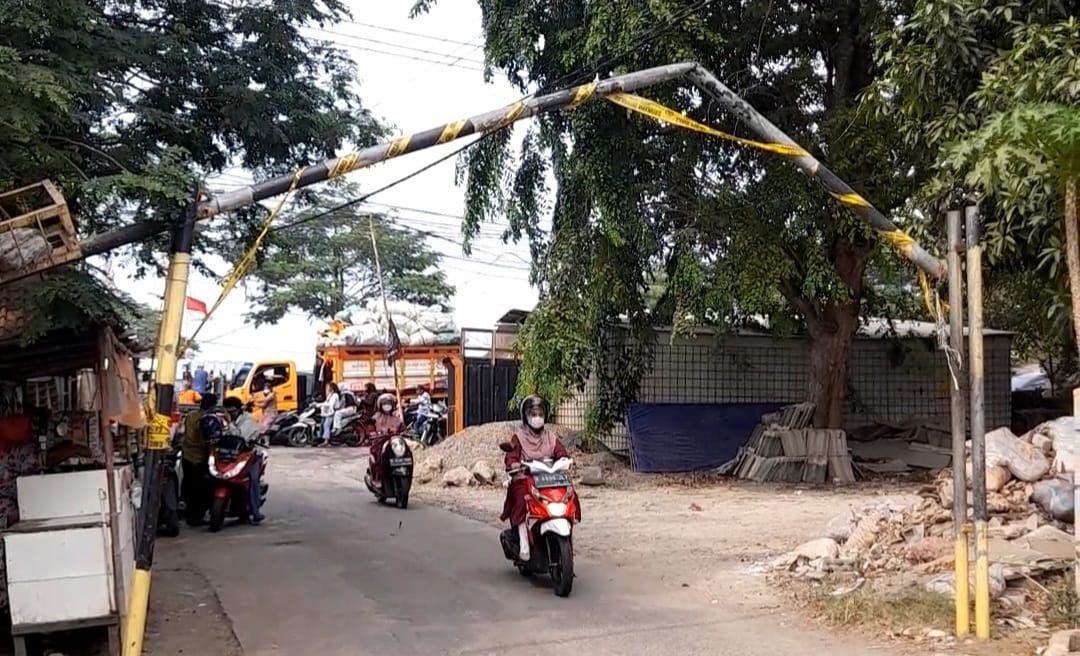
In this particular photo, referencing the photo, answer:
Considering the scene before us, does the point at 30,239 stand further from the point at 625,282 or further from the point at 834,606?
the point at 625,282

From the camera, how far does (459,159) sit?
14.3m

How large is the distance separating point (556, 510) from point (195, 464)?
5928 mm

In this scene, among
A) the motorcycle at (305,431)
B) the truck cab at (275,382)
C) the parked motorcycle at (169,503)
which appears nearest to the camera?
the parked motorcycle at (169,503)

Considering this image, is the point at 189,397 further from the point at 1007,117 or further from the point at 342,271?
the point at 1007,117

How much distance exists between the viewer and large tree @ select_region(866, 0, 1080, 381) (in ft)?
18.5

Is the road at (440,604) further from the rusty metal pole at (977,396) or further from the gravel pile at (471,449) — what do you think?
the gravel pile at (471,449)

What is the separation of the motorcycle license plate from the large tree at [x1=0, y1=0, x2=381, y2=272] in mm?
3514

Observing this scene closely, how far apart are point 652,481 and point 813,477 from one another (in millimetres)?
2502

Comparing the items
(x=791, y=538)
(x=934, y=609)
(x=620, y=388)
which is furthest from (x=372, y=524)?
(x=934, y=609)

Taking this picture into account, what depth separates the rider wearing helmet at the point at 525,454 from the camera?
27.4 feet

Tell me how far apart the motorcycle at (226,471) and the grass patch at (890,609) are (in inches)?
278

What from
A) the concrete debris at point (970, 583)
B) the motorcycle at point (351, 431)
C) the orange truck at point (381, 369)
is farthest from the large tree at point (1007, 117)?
the orange truck at point (381, 369)

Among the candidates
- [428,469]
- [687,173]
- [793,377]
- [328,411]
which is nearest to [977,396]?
[687,173]

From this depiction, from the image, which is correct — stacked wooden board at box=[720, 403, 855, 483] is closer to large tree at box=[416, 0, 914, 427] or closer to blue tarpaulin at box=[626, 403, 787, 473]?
blue tarpaulin at box=[626, 403, 787, 473]
